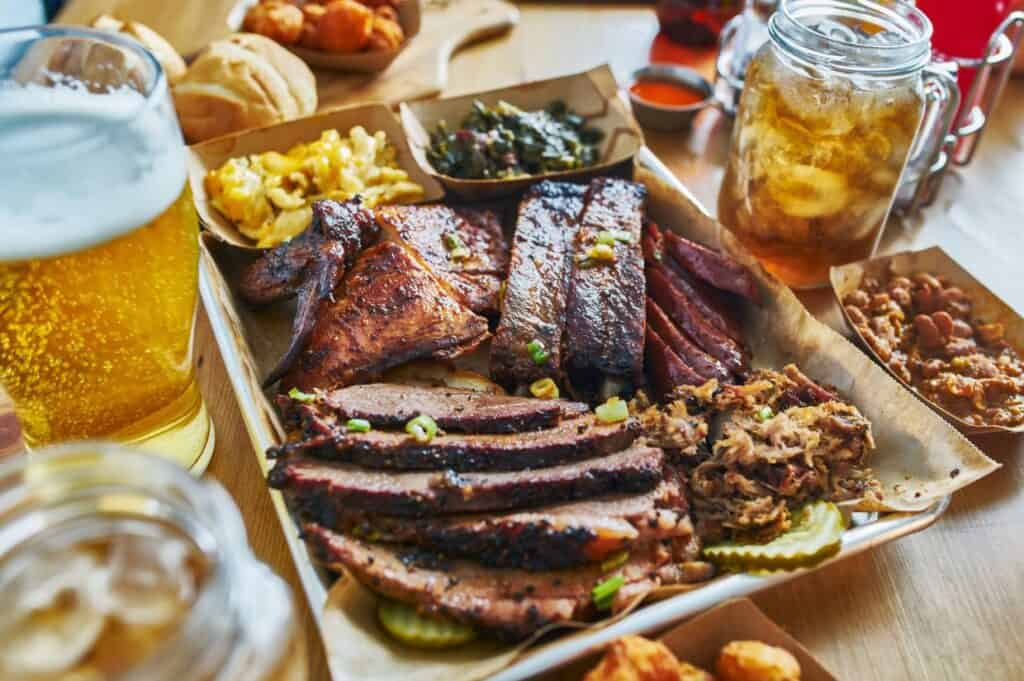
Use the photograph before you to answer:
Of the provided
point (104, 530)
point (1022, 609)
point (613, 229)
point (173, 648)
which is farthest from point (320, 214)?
point (1022, 609)

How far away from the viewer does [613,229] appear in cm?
302

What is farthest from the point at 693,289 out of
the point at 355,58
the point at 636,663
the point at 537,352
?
the point at 355,58

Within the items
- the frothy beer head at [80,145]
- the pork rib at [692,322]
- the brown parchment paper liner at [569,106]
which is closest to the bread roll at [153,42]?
the brown parchment paper liner at [569,106]

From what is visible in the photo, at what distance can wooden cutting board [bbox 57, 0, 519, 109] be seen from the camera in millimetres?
4402

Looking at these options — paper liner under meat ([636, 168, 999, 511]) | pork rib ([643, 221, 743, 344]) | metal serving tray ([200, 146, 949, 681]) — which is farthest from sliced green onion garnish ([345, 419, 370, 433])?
paper liner under meat ([636, 168, 999, 511])

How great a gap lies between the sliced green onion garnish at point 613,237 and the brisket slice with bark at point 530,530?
1.09m

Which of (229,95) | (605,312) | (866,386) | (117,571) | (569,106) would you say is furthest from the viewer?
(569,106)

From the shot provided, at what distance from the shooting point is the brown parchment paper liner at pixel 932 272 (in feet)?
9.94

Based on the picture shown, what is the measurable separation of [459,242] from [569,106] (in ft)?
4.07

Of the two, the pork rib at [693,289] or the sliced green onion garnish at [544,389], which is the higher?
the pork rib at [693,289]

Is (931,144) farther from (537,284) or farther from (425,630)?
(425,630)

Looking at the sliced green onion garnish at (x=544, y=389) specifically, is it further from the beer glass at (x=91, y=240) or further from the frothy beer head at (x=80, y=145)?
the frothy beer head at (x=80, y=145)

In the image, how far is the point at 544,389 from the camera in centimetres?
261

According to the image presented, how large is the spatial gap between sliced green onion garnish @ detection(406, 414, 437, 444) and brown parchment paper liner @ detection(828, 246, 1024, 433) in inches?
61.3
